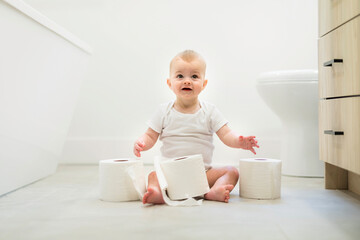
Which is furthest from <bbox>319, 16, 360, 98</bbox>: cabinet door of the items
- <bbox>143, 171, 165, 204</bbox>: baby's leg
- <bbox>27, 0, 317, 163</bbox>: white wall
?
<bbox>27, 0, 317, 163</bbox>: white wall

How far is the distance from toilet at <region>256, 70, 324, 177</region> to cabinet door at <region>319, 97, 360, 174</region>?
0.44 meters

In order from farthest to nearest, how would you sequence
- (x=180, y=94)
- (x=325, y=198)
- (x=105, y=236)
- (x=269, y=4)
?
(x=269, y=4) < (x=180, y=94) < (x=325, y=198) < (x=105, y=236)

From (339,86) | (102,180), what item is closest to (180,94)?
(102,180)

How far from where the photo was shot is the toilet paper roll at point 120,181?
4.14ft

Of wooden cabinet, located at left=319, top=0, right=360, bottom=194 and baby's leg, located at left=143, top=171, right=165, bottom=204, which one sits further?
baby's leg, located at left=143, top=171, right=165, bottom=204

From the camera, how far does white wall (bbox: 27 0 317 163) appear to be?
2359mm

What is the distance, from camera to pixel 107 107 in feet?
7.83

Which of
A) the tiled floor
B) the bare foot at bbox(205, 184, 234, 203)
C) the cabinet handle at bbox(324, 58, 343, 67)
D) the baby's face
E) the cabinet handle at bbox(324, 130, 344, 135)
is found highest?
the cabinet handle at bbox(324, 58, 343, 67)

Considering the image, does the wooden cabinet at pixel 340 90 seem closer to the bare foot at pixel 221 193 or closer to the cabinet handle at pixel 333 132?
the cabinet handle at pixel 333 132

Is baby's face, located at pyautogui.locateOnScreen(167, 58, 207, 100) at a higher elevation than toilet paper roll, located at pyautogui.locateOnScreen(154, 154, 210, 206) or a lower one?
higher

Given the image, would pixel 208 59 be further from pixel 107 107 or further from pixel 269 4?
pixel 107 107

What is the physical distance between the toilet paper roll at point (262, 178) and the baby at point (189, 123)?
0.25ft

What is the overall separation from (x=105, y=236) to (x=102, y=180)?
0.43m

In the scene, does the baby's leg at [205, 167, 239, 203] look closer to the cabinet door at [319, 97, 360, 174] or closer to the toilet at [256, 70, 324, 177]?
the cabinet door at [319, 97, 360, 174]
